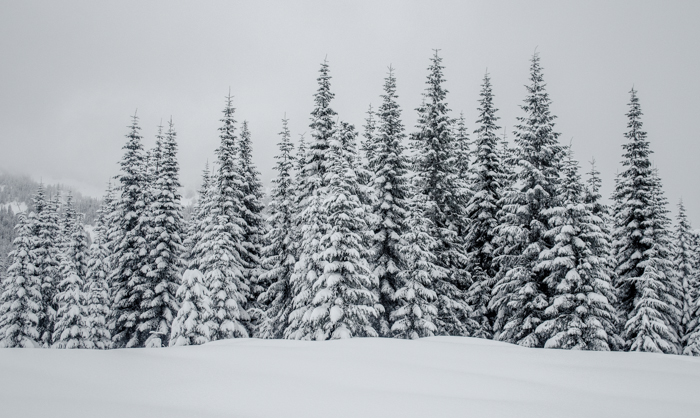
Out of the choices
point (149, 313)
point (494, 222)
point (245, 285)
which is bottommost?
point (149, 313)

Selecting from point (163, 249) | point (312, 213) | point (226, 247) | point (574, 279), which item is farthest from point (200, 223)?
point (574, 279)

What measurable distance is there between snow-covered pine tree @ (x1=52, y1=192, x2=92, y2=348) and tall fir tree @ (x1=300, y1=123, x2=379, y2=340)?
1732 centimetres

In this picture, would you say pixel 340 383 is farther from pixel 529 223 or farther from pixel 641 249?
pixel 641 249

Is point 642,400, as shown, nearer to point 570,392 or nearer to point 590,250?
point 570,392

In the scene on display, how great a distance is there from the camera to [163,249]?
26484mm

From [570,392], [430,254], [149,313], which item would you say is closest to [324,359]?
[570,392]

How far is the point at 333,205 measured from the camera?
19.3 meters

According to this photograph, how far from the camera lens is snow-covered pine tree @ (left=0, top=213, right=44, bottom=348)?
2790cm

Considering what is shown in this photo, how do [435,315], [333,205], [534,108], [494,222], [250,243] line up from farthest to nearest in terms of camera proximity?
[250,243], [494,222], [534,108], [435,315], [333,205]

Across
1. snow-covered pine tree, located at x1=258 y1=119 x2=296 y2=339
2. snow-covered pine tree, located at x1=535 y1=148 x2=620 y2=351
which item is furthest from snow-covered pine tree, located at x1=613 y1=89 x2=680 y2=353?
snow-covered pine tree, located at x1=258 y1=119 x2=296 y2=339

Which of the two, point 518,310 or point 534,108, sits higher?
point 534,108

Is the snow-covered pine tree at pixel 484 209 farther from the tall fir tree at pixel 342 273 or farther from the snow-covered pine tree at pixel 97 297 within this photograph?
the snow-covered pine tree at pixel 97 297

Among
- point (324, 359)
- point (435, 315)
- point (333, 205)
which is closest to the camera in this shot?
point (324, 359)

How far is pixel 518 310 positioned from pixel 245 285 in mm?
16282
